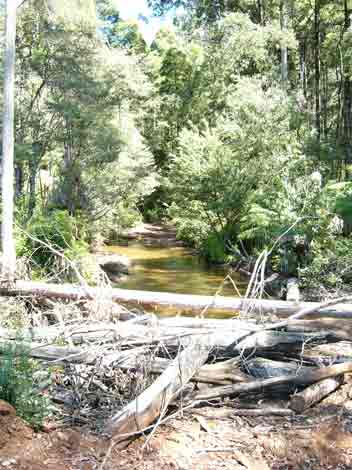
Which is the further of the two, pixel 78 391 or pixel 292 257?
pixel 292 257

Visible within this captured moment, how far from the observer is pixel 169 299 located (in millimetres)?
8062

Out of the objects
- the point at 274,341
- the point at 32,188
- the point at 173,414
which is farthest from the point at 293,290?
the point at 32,188

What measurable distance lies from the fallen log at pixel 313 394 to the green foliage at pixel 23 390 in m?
2.13

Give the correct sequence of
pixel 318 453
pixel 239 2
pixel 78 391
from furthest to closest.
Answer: pixel 239 2, pixel 78 391, pixel 318 453

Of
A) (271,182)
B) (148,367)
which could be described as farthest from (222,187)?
(148,367)

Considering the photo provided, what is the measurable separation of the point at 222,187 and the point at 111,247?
25.2ft

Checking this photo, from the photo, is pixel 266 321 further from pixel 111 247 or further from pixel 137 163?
pixel 111 247

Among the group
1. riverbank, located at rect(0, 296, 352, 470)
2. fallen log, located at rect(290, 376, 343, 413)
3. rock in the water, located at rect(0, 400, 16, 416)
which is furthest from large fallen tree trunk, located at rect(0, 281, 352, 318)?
rock in the water, located at rect(0, 400, 16, 416)

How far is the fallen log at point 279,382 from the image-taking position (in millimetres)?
4598

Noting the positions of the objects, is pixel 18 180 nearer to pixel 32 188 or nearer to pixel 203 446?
pixel 32 188

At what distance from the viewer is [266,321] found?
20.0ft

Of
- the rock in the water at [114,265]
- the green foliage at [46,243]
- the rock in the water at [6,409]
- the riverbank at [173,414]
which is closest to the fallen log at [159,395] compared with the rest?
the riverbank at [173,414]

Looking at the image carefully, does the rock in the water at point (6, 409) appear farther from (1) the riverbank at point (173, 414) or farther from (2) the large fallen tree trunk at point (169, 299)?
(2) the large fallen tree trunk at point (169, 299)

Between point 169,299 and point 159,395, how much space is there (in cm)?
393
